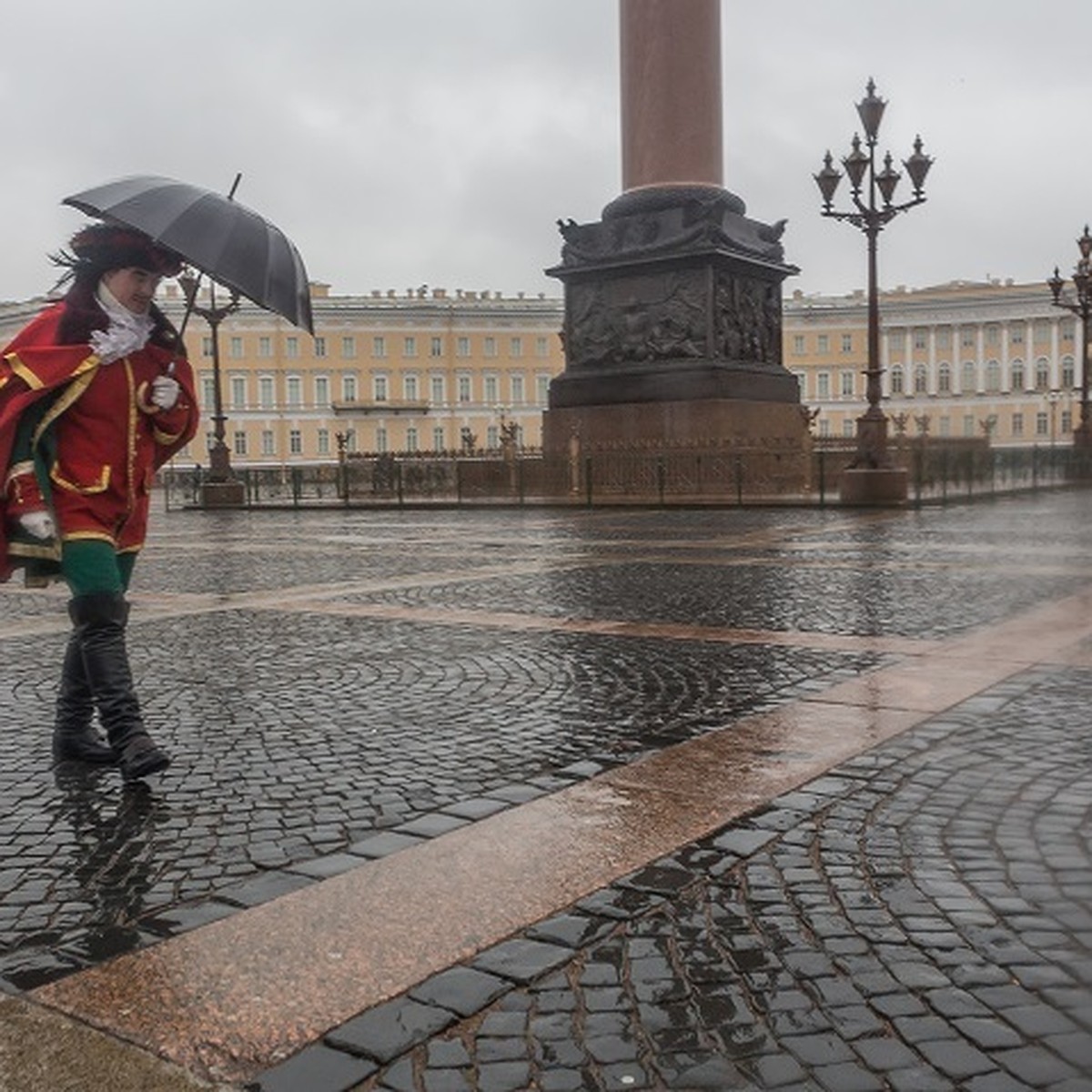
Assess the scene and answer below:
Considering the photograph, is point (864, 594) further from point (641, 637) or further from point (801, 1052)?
point (801, 1052)

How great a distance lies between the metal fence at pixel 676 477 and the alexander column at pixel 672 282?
1.76 ft

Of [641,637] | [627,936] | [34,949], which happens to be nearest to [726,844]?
[627,936]

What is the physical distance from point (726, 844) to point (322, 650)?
3934 millimetres

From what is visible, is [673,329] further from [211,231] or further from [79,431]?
[79,431]

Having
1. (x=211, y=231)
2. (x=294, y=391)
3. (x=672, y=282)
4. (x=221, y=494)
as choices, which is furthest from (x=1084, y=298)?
(x=294, y=391)

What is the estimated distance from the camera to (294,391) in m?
96.9

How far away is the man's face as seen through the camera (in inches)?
158

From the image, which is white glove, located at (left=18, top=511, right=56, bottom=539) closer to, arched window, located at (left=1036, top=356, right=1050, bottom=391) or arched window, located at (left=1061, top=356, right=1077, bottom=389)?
arched window, located at (left=1061, top=356, right=1077, bottom=389)

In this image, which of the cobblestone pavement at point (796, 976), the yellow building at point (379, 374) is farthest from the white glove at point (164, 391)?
the yellow building at point (379, 374)

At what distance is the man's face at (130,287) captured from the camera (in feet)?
13.1

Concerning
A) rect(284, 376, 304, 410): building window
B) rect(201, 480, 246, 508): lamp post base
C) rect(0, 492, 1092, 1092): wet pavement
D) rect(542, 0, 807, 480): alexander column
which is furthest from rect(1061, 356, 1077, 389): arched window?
rect(0, 492, 1092, 1092): wet pavement

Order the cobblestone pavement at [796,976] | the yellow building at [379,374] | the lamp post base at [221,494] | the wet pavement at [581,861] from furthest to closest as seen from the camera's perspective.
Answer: the yellow building at [379,374] → the lamp post base at [221,494] → the wet pavement at [581,861] → the cobblestone pavement at [796,976]

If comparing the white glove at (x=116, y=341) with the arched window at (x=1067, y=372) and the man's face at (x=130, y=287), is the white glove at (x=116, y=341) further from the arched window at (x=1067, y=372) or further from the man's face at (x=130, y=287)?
the arched window at (x=1067, y=372)

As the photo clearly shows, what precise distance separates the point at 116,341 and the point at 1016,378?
104 m
